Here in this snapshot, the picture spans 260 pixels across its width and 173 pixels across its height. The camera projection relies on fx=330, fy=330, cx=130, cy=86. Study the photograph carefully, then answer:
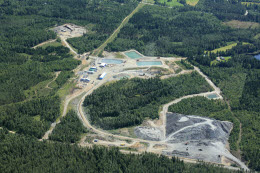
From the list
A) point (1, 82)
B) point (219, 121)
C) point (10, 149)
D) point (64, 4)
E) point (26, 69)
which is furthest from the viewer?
point (64, 4)

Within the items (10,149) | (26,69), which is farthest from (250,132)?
(26,69)

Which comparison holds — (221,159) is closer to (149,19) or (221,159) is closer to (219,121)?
→ (219,121)

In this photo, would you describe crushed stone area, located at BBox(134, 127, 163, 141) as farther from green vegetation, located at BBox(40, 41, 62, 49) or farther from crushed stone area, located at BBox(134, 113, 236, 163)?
green vegetation, located at BBox(40, 41, 62, 49)

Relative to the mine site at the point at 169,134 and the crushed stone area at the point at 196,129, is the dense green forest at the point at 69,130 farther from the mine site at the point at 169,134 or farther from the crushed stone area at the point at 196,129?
the crushed stone area at the point at 196,129

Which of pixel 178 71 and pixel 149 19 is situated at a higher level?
pixel 149 19

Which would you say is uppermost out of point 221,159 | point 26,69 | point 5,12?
point 5,12

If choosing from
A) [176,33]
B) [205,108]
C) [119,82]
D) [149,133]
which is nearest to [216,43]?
[176,33]

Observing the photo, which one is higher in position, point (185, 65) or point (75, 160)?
point (185, 65)

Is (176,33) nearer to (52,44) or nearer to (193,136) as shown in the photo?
(52,44)
